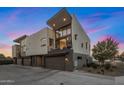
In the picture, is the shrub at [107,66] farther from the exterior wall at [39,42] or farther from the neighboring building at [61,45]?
the exterior wall at [39,42]

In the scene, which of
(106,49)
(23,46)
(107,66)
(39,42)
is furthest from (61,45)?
(23,46)

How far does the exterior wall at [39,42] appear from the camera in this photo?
19797 millimetres

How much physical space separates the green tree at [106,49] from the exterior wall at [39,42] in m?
7.11

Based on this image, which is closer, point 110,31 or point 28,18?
point 28,18

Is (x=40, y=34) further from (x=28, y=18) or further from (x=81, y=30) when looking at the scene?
(x=28, y=18)

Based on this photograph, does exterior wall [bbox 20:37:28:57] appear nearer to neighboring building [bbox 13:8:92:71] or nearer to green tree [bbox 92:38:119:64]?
neighboring building [bbox 13:8:92:71]

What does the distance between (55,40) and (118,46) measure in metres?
8.80

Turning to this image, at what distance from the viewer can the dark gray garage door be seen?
16825 millimetres

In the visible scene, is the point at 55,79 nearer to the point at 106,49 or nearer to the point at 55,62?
the point at 55,62

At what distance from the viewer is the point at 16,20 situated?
12500 mm

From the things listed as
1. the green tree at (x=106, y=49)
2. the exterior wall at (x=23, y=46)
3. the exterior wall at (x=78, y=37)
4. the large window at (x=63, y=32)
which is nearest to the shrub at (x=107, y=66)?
the green tree at (x=106, y=49)

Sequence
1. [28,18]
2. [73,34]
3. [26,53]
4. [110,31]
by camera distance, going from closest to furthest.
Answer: [28,18] → [110,31] → [73,34] → [26,53]
